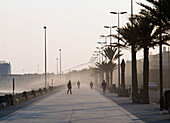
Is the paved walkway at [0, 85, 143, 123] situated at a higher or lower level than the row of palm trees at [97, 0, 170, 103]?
lower

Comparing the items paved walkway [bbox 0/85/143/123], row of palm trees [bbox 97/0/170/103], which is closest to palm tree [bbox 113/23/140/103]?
row of palm trees [bbox 97/0/170/103]

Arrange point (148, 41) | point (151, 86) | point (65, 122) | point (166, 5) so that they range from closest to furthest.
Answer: point (65, 122)
point (166, 5)
point (148, 41)
point (151, 86)

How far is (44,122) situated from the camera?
66.1 feet

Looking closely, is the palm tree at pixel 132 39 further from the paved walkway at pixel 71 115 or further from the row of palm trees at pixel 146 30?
the paved walkway at pixel 71 115

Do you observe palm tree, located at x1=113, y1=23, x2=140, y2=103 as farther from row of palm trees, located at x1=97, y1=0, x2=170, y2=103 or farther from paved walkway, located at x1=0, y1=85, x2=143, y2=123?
paved walkway, located at x1=0, y1=85, x2=143, y2=123

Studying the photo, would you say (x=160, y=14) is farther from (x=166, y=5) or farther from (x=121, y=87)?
(x=121, y=87)

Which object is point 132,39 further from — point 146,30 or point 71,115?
point 71,115

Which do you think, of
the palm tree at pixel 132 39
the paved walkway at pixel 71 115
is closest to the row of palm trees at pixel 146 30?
the palm tree at pixel 132 39

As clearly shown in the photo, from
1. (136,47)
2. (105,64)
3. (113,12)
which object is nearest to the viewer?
(136,47)

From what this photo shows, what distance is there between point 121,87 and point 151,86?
2677cm

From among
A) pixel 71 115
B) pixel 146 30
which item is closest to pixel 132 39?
pixel 146 30

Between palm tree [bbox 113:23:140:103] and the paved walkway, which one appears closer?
the paved walkway

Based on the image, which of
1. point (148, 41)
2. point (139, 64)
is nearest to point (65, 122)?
point (148, 41)

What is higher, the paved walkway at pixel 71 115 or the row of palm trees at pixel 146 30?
the row of palm trees at pixel 146 30
